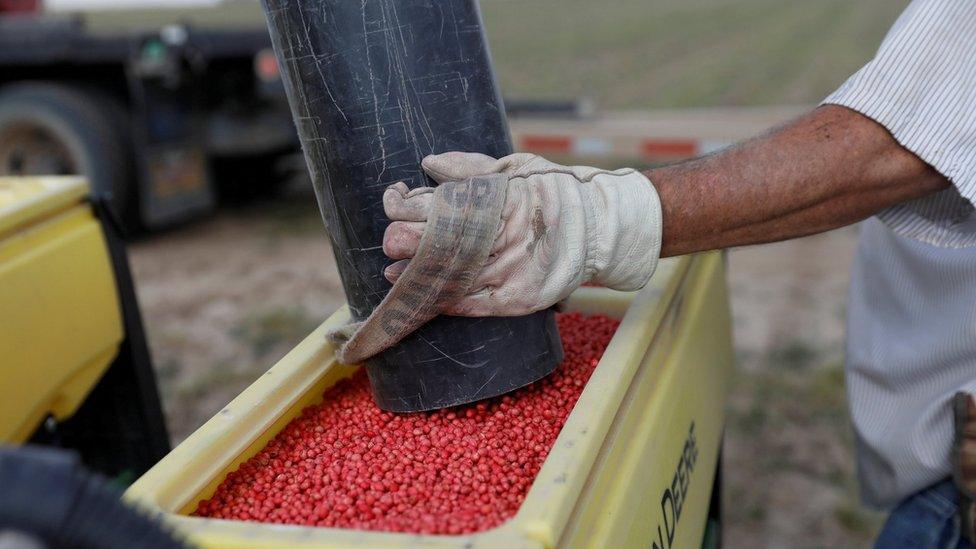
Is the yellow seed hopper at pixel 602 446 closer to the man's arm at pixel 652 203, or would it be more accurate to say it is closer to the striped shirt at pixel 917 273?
the man's arm at pixel 652 203

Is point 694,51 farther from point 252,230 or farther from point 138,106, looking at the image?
point 138,106

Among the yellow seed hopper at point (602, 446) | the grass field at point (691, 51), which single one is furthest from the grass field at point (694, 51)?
the yellow seed hopper at point (602, 446)

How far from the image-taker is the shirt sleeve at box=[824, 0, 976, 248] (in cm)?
139

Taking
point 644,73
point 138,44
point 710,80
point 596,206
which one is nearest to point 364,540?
point 596,206

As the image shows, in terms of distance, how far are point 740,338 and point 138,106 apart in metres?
3.89

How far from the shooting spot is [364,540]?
1030mm

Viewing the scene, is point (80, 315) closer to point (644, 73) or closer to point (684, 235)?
point (684, 235)

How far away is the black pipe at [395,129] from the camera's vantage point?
4.45 ft

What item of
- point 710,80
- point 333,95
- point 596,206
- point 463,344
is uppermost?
point 333,95

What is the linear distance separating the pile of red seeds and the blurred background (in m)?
1.97

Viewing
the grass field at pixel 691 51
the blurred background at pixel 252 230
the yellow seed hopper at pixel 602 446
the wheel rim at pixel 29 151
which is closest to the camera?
the yellow seed hopper at pixel 602 446

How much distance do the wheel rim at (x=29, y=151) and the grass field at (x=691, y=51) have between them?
815 millimetres

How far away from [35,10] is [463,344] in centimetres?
803

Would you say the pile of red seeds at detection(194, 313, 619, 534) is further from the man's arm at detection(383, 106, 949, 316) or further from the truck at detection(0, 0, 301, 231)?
the truck at detection(0, 0, 301, 231)
